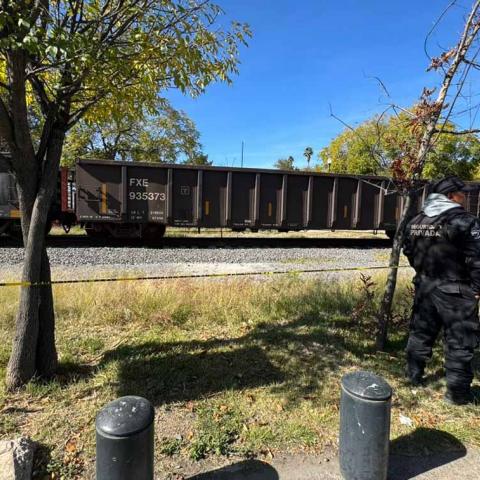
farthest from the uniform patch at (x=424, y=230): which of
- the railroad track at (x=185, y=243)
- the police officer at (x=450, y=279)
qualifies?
the railroad track at (x=185, y=243)

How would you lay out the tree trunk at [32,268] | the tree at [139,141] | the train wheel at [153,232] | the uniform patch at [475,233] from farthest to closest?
the tree at [139,141], the train wheel at [153,232], the tree trunk at [32,268], the uniform patch at [475,233]

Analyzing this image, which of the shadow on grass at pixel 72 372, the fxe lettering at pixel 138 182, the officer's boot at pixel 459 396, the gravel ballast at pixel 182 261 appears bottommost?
the shadow on grass at pixel 72 372

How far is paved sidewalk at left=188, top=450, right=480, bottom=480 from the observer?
2.44 meters

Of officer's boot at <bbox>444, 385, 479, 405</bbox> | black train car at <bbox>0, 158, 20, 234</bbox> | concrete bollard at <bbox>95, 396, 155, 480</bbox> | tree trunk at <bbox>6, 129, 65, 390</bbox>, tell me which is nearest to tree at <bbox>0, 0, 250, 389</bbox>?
tree trunk at <bbox>6, 129, 65, 390</bbox>

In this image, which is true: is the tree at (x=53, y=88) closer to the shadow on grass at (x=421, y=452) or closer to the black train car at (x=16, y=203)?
the shadow on grass at (x=421, y=452)

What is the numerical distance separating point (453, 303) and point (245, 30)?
3.36 m

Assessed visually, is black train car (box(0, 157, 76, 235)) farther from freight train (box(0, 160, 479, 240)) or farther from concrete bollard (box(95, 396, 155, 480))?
concrete bollard (box(95, 396, 155, 480))

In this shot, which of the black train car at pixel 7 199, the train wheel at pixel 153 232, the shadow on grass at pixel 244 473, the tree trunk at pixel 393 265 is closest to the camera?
the shadow on grass at pixel 244 473

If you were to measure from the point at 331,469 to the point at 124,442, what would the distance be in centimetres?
146

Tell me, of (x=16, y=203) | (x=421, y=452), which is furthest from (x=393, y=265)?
(x=16, y=203)

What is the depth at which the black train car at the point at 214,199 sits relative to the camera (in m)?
12.5

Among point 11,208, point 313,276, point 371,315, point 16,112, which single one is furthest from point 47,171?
point 11,208

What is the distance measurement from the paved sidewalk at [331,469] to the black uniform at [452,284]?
2.72 ft

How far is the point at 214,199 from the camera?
1338 cm
